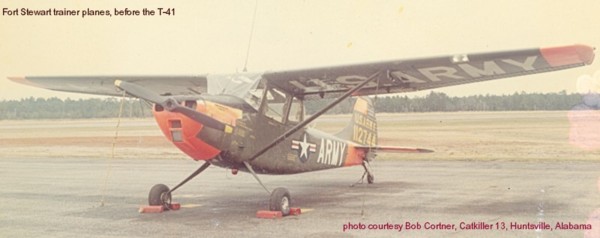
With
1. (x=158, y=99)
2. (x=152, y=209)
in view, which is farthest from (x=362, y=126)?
(x=158, y=99)

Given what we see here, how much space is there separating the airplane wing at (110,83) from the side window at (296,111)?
1.51 metres

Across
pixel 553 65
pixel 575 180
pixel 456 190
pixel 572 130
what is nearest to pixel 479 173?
pixel 575 180

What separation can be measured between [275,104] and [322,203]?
5.88 ft

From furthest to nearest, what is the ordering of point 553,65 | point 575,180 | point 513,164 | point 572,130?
1. point 572,130
2. point 513,164
3. point 575,180
4. point 553,65

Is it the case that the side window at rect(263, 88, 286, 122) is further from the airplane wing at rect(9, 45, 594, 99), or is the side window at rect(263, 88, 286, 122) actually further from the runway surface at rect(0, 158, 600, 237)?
the runway surface at rect(0, 158, 600, 237)

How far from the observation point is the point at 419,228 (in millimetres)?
6762

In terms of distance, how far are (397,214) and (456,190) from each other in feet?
11.0

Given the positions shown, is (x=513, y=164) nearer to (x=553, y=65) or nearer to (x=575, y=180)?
(x=575, y=180)

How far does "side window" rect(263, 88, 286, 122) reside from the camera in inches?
342

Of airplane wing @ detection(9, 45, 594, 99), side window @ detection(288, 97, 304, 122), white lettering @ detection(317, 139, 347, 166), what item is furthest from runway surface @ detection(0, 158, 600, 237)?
airplane wing @ detection(9, 45, 594, 99)

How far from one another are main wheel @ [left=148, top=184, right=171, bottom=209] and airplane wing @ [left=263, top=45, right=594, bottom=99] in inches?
89.5

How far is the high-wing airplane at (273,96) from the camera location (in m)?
7.13

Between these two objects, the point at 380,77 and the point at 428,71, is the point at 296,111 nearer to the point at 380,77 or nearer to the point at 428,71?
the point at 380,77

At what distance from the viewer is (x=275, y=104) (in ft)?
29.4
